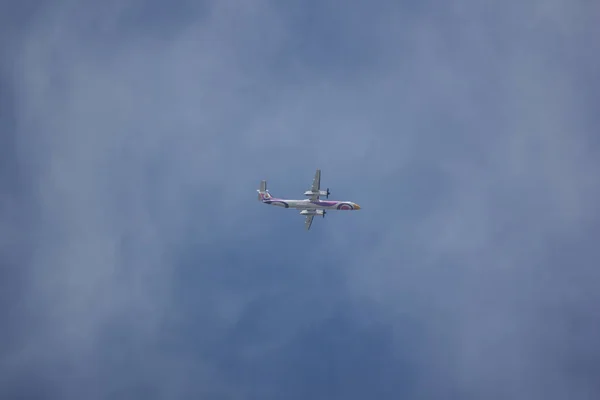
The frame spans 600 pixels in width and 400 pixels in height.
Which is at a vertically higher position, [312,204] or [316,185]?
[316,185]

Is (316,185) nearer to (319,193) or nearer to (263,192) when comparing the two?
(319,193)

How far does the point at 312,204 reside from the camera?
180 m

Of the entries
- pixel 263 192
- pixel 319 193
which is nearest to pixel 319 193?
pixel 319 193

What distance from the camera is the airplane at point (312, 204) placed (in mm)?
177375

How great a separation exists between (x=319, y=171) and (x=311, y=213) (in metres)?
13.1

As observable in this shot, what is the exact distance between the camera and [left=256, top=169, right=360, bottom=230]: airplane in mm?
177375

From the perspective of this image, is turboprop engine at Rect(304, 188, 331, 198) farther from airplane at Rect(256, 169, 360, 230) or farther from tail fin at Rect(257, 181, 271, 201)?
tail fin at Rect(257, 181, 271, 201)

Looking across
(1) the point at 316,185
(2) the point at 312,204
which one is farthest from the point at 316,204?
(1) the point at 316,185

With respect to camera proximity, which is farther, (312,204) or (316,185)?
(312,204)

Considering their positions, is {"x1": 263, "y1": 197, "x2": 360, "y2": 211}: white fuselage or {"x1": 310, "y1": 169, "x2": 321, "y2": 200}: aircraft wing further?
{"x1": 263, "y1": 197, "x2": 360, "y2": 211}: white fuselage

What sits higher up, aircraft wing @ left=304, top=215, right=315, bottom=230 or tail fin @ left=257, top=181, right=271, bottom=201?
tail fin @ left=257, top=181, right=271, bottom=201

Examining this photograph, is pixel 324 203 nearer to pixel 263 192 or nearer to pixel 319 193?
pixel 319 193

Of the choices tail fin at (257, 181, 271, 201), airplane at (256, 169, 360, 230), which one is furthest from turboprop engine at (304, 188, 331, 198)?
tail fin at (257, 181, 271, 201)

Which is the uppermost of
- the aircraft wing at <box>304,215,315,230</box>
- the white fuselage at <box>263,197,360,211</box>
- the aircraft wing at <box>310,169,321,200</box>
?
the aircraft wing at <box>310,169,321,200</box>
